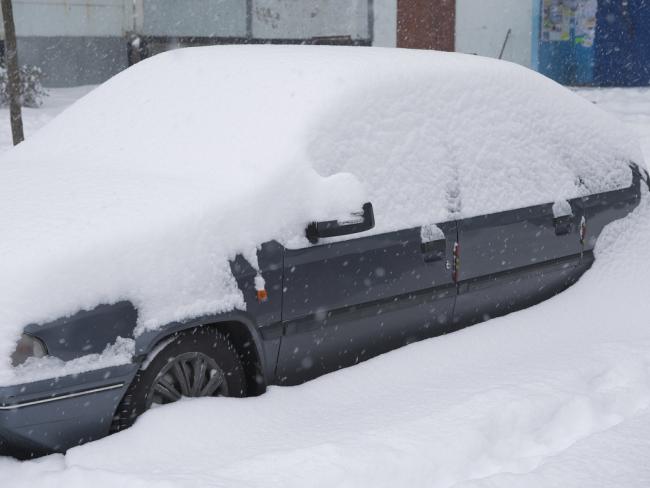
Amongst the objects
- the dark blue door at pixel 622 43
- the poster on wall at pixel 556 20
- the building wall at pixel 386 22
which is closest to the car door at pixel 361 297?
the dark blue door at pixel 622 43

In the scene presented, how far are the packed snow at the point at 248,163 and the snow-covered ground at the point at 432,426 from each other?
18.1 inches

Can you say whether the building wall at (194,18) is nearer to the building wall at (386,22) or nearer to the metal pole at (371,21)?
the metal pole at (371,21)

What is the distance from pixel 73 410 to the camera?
3594mm

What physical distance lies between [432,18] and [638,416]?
1882cm

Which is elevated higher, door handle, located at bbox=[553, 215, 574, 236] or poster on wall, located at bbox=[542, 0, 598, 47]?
poster on wall, located at bbox=[542, 0, 598, 47]

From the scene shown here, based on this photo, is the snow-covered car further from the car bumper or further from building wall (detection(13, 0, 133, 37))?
building wall (detection(13, 0, 133, 37))

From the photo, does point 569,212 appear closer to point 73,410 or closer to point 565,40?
point 73,410

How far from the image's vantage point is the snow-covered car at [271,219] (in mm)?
3629

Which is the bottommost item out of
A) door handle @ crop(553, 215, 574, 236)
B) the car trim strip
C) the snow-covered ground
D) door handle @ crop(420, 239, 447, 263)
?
the snow-covered ground

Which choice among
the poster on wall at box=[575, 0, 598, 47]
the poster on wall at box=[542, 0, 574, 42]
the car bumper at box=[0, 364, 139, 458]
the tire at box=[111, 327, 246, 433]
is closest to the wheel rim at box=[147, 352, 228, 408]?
the tire at box=[111, 327, 246, 433]

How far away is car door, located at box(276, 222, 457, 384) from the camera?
13.9 ft

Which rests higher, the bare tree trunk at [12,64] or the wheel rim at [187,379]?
the bare tree trunk at [12,64]

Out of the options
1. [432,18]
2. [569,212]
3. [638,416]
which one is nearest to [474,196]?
[569,212]

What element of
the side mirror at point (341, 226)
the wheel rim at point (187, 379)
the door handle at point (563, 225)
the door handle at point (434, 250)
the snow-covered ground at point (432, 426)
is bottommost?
the snow-covered ground at point (432, 426)
